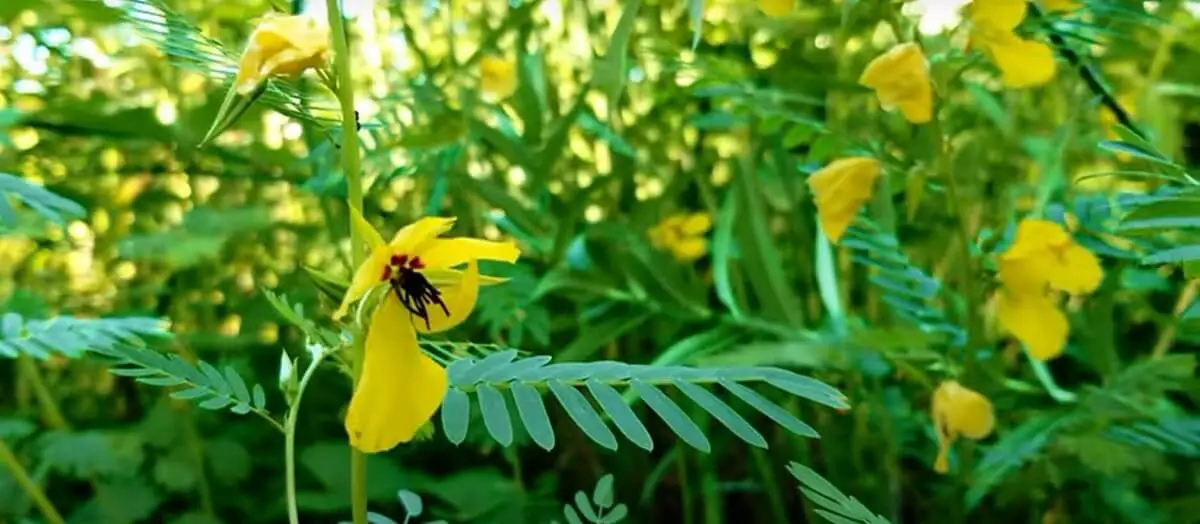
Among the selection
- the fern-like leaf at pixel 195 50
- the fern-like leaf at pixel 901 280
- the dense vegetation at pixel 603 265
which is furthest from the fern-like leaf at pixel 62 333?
the fern-like leaf at pixel 901 280

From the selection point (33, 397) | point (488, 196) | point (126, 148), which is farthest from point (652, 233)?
point (33, 397)

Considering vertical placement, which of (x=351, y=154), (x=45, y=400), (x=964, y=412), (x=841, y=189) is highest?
A: (x=351, y=154)

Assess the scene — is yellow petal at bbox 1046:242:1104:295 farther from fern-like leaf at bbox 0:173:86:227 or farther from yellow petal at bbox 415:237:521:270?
fern-like leaf at bbox 0:173:86:227

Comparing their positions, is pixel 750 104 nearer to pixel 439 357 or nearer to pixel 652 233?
pixel 652 233

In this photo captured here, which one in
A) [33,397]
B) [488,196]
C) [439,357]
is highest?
[439,357]

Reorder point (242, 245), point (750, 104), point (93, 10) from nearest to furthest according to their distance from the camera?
point (93, 10) → point (750, 104) → point (242, 245)

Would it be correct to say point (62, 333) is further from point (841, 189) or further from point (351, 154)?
point (841, 189)

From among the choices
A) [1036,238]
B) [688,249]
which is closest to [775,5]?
[1036,238]
